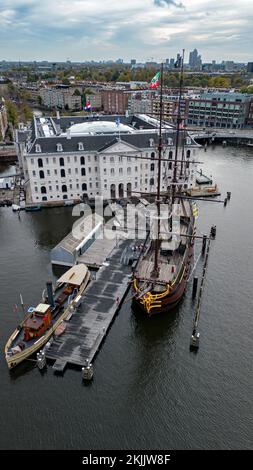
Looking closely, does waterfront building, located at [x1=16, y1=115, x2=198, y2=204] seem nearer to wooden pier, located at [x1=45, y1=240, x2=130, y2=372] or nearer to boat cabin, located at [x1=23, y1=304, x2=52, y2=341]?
wooden pier, located at [x1=45, y1=240, x2=130, y2=372]

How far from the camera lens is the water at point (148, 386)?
2817 cm

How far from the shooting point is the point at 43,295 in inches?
1700

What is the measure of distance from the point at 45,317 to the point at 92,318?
217 inches

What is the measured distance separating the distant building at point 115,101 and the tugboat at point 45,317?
156 metres

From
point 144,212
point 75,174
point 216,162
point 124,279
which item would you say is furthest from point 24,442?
point 216,162

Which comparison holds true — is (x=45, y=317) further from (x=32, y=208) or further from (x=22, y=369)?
(x=32, y=208)

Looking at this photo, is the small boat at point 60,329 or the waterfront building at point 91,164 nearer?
the small boat at point 60,329

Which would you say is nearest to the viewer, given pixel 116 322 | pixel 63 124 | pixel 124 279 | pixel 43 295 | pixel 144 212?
pixel 116 322

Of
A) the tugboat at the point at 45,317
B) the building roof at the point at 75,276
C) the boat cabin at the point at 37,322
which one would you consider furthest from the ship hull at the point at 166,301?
the boat cabin at the point at 37,322

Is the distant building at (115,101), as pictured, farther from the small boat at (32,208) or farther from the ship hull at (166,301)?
the ship hull at (166,301)

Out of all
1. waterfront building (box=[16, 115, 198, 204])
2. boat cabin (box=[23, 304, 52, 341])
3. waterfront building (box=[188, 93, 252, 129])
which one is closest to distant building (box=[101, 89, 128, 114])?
waterfront building (box=[188, 93, 252, 129])

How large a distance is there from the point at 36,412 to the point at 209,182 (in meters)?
68.6

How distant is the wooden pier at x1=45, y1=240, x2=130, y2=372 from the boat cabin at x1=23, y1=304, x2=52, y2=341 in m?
1.97

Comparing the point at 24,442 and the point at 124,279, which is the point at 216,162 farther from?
the point at 24,442
